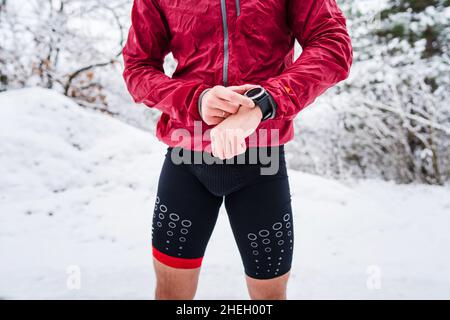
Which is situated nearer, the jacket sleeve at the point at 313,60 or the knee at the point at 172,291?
the jacket sleeve at the point at 313,60

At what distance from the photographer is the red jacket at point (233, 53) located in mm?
795

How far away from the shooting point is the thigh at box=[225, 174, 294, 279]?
96cm

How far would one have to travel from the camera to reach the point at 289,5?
911 millimetres

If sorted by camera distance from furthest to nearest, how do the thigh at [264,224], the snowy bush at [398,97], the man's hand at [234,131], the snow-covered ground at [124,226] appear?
the snowy bush at [398,97] < the snow-covered ground at [124,226] < the thigh at [264,224] < the man's hand at [234,131]

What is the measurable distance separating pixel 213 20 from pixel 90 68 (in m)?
5.80

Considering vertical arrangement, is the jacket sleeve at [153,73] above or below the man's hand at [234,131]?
above

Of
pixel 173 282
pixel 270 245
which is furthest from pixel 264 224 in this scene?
pixel 173 282

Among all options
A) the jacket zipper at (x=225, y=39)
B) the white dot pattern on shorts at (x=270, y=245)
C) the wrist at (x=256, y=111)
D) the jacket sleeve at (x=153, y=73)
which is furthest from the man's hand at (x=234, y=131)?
the white dot pattern on shorts at (x=270, y=245)

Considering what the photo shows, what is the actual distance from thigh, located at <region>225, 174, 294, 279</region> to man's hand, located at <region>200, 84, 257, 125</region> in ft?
0.97

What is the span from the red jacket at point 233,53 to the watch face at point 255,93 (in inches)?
1.0

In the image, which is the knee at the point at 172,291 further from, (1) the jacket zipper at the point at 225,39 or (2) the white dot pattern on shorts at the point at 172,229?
(1) the jacket zipper at the point at 225,39

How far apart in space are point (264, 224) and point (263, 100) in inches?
15.7

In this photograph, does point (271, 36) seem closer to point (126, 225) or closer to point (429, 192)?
point (126, 225)

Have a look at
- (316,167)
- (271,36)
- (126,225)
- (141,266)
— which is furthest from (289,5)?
(316,167)
